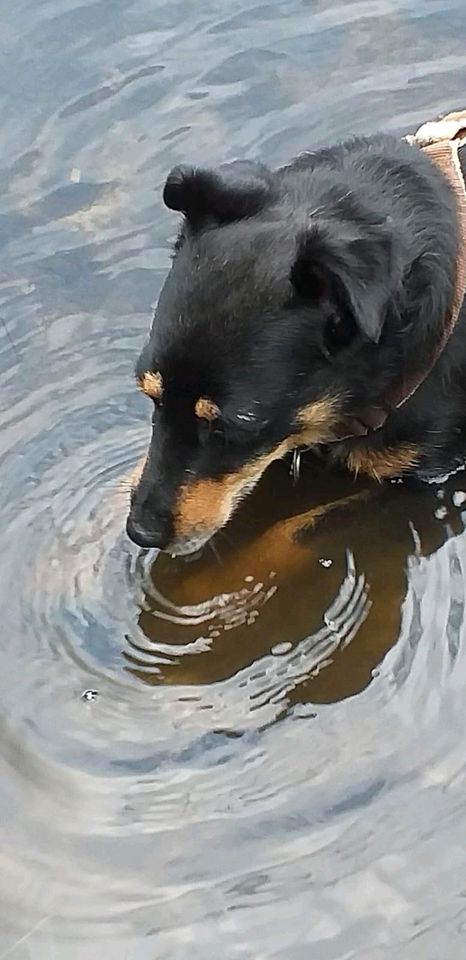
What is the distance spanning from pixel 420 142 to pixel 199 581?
5.23 feet

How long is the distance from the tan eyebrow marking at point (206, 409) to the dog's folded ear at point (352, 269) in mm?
393

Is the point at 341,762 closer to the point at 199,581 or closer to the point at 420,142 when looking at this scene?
the point at 199,581

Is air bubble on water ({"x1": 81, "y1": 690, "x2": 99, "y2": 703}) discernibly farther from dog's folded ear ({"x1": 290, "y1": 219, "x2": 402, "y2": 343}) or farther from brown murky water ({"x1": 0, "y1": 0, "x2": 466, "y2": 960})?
dog's folded ear ({"x1": 290, "y1": 219, "x2": 402, "y2": 343})

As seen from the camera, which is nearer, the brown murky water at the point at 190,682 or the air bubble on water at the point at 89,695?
the brown murky water at the point at 190,682

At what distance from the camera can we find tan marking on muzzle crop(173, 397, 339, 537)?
384 cm

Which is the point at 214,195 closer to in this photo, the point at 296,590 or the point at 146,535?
the point at 146,535

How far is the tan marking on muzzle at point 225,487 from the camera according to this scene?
3.84 m

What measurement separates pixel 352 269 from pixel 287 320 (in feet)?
0.89

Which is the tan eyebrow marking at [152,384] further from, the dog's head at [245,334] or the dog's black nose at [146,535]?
the dog's black nose at [146,535]

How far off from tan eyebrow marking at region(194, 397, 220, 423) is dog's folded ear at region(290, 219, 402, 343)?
1.29 ft

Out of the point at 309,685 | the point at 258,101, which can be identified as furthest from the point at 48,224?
the point at 309,685

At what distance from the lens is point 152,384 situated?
3.61 meters

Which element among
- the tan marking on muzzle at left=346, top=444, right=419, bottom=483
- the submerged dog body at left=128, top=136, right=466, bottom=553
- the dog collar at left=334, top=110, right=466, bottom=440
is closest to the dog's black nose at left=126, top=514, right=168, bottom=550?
the submerged dog body at left=128, top=136, right=466, bottom=553

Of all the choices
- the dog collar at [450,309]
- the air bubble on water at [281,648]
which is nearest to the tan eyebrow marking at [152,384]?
the dog collar at [450,309]
